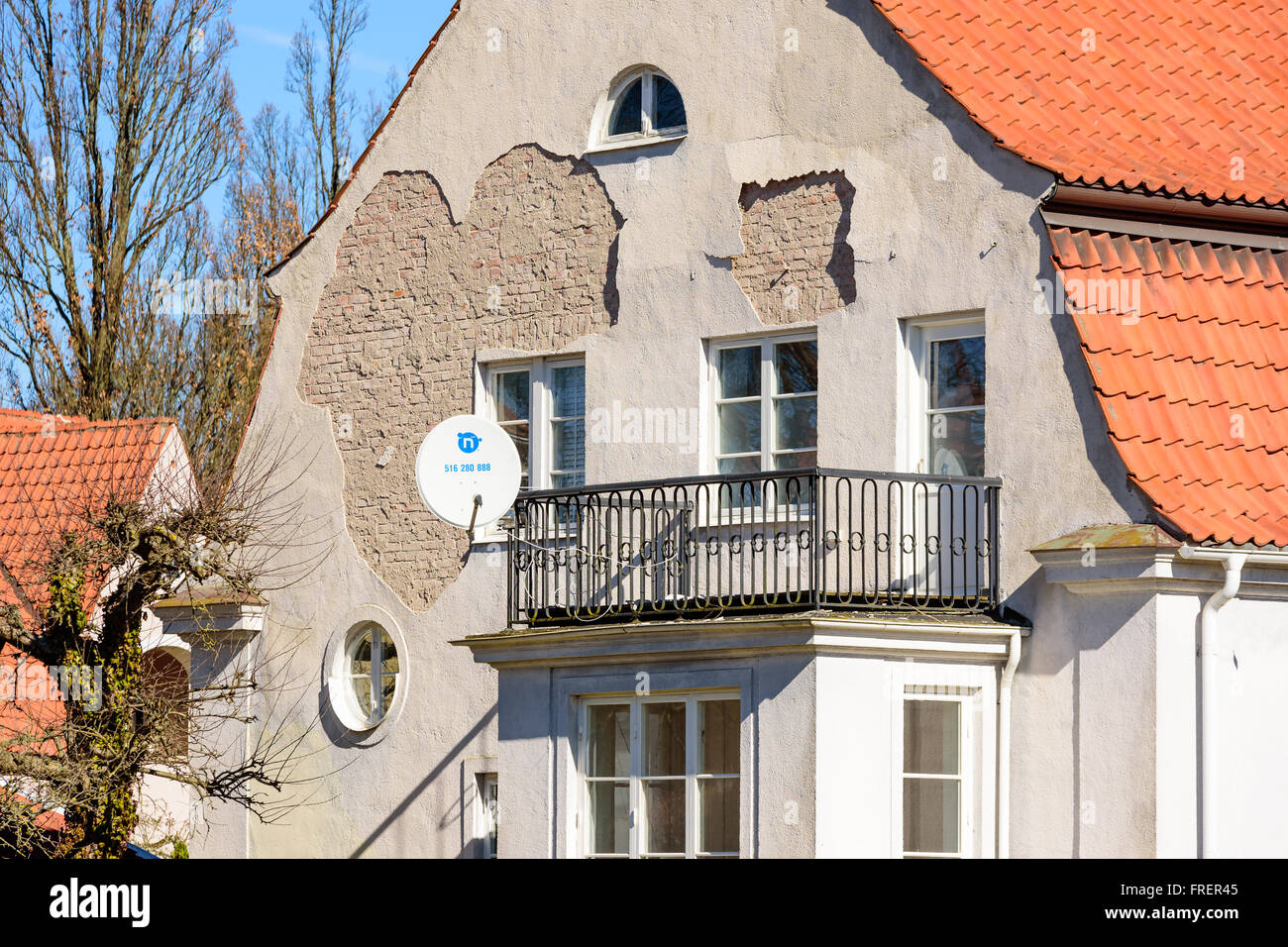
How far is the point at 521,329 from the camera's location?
19.7m

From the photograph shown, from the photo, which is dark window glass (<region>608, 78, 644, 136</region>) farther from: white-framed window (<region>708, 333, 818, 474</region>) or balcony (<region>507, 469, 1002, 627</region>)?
balcony (<region>507, 469, 1002, 627</region>)

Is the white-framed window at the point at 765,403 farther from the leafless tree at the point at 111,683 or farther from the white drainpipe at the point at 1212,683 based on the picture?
the leafless tree at the point at 111,683

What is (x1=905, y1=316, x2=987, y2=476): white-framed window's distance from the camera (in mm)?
16984

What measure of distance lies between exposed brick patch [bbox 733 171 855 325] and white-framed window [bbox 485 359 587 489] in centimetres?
218

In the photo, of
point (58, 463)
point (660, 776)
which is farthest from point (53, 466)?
point (660, 776)

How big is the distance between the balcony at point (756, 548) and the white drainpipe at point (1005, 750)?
0.47 meters

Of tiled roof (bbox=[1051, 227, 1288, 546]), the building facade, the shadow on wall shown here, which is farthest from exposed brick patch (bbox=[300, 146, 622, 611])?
tiled roof (bbox=[1051, 227, 1288, 546])

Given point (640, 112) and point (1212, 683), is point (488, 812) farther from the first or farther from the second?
point (1212, 683)

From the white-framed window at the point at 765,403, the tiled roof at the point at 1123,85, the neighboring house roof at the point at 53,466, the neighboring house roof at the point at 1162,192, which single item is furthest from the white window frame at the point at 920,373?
the neighboring house roof at the point at 53,466

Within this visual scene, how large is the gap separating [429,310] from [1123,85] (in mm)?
6759

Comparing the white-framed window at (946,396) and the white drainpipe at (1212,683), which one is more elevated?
the white-framed window at (946,396)

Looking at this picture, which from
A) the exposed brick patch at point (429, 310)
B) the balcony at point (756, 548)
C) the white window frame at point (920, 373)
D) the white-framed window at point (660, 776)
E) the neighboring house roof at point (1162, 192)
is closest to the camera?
the neighboring house roof at point (1162, 192)

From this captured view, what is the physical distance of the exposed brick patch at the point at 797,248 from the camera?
1761 centimetres

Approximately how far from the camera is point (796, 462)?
707 inches
